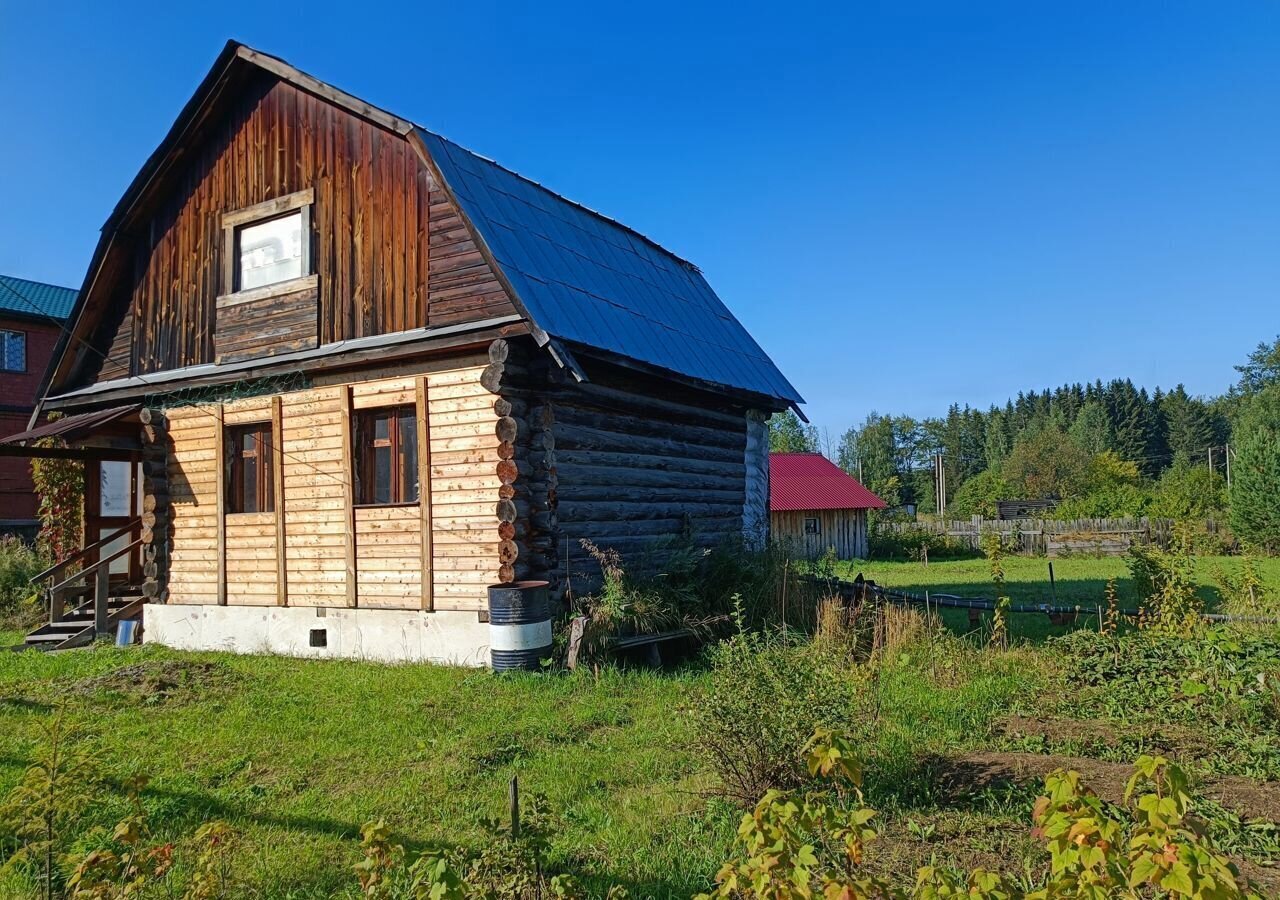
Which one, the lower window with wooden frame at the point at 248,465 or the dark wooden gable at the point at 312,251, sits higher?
the dark wooden gable at the point at 312,251

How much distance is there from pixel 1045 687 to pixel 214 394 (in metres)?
11.7

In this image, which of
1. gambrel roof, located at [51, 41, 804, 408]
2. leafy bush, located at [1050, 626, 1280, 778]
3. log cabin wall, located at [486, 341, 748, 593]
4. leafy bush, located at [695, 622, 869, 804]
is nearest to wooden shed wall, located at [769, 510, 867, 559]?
gambrel roof, located at [51, 41, 804, 408]

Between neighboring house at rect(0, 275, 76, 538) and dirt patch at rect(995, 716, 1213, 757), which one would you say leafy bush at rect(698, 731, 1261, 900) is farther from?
neighboring house at rect(0, 275, 76, 538)

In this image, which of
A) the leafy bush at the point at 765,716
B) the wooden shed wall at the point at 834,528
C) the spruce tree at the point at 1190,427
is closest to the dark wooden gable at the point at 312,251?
the leafy bush at the point at 765,716

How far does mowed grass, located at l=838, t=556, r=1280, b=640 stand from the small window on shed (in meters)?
25.9

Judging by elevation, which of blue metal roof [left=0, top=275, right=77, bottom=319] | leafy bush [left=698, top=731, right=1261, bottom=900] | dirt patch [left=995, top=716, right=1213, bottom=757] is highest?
blue metal roof [left=0, top=275, right=77, bottom=319]

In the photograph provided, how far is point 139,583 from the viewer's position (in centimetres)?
1580

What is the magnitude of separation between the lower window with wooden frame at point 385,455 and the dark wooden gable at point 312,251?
1141 mm

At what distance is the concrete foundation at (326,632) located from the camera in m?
10.5

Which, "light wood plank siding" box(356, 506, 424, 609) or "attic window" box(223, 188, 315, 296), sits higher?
"attic window" box(223, 188, 315, 296)

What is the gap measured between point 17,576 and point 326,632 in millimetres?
9270

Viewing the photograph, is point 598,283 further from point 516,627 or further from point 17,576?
point 17,576

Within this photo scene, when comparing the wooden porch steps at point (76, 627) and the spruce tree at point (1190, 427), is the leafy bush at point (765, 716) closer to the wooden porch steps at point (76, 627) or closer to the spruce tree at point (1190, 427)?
the wooden porch steps at point (76, 627)

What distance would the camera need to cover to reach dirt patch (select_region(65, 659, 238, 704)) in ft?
29.8
